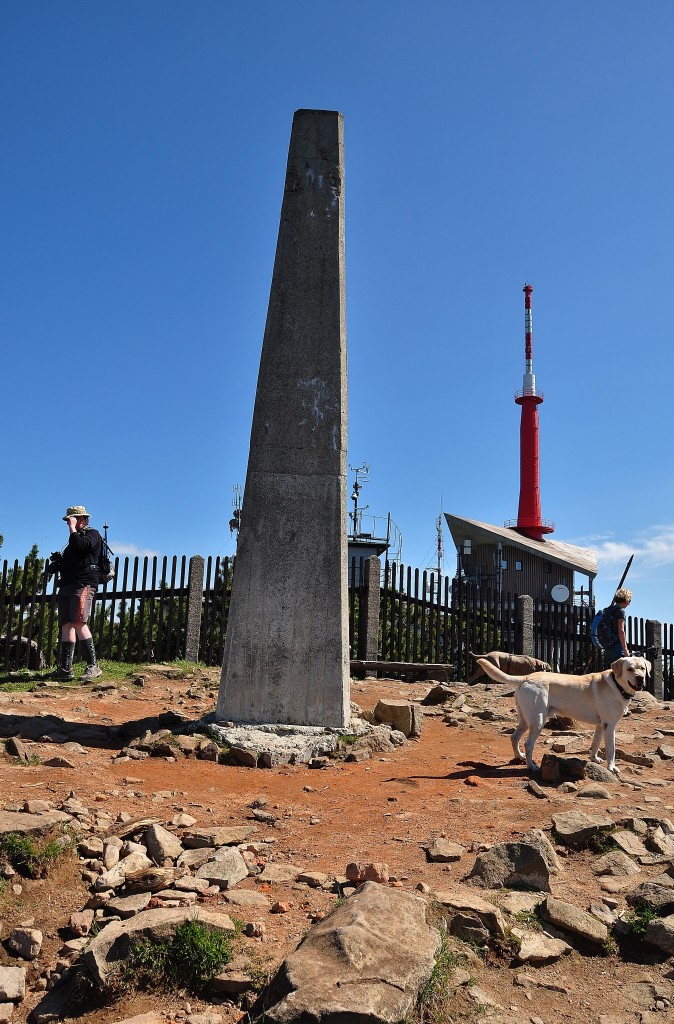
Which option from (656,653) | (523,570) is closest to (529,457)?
(523,570)

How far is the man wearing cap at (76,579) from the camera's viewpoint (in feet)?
33.1

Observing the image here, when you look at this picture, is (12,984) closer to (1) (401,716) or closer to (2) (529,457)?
(1) (401,716)

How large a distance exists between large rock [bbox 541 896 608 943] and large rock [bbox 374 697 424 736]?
4300 mm

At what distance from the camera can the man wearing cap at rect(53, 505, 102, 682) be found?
Answer: 33.1ft

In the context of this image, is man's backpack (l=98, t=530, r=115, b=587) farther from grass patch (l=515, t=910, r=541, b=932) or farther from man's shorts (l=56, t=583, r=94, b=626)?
grass patch (l=515, t=910, r=541, b=932)

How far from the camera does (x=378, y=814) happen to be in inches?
215

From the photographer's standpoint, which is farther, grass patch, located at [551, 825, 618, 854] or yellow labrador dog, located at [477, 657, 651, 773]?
yellow labrador dog, located at [477, 657, 651, 773]

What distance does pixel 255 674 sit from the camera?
24.5 feet

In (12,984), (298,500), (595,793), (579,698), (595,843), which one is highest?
(298,500)

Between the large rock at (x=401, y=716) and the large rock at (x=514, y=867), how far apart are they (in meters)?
3.89

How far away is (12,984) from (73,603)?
713 centimetres

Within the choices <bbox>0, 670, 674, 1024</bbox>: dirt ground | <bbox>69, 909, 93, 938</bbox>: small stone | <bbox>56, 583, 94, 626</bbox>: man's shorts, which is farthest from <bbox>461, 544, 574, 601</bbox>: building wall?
<bbox>69, 909, 93, 938</bbox>: small stone

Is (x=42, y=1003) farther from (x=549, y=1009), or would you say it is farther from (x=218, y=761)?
(x=218, y=761)

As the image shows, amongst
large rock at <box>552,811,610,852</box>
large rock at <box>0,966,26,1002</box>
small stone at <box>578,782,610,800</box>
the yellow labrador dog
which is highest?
the yellow labrador dog
